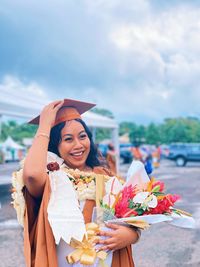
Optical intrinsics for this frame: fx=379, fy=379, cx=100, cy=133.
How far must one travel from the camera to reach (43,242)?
171cm

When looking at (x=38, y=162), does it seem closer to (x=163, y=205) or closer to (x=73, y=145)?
(x=73, y=145)

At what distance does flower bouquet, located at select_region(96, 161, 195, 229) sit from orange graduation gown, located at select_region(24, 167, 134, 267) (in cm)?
12

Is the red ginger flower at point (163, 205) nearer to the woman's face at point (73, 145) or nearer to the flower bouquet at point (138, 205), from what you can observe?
the flower bouquet at point (138, 205)

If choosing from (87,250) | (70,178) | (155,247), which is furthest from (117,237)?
(155,247)

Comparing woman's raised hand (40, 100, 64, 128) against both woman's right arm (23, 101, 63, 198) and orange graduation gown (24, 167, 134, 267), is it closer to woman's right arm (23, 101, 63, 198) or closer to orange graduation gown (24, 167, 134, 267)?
woman's right arm (23, 101, 63, 198)

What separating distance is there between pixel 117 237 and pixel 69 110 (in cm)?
71

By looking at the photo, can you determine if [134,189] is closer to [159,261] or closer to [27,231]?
[27,231]

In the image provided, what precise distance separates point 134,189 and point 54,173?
1.31 ft

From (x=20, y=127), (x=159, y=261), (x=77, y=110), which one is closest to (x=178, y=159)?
(x=159, y=261)

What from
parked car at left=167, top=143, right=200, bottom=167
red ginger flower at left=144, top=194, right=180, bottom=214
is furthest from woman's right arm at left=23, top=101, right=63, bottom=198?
parked car at left=167, top=143, right=200, bottom=167

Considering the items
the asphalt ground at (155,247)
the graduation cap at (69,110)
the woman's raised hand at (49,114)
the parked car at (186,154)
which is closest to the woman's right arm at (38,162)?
the woman's raised hand at (49,114)

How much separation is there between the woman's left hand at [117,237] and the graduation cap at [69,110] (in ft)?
1.99

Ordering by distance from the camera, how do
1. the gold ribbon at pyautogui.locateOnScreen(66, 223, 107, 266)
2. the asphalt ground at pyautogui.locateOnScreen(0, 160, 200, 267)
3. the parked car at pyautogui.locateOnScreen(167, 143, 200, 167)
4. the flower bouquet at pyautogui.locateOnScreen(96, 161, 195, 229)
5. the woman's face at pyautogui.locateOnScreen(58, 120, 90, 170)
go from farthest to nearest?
the parked car at pyautogui.locateOnScreen(167, 143, 200, 167) < the asphalt ground at pyautogui.locateOnScreen(0, 160, 200, 267) < the woman's face at pyautogui.locateOnScreen(58, 120, 90, 170) < the flower bouquet at pyautogui.locateOnScreen(96, 161, 195, 229) < the gold ribbon at pyautogui.locateOnScreen(66, 223, 107, 266)

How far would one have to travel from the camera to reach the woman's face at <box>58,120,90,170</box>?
199 cm
